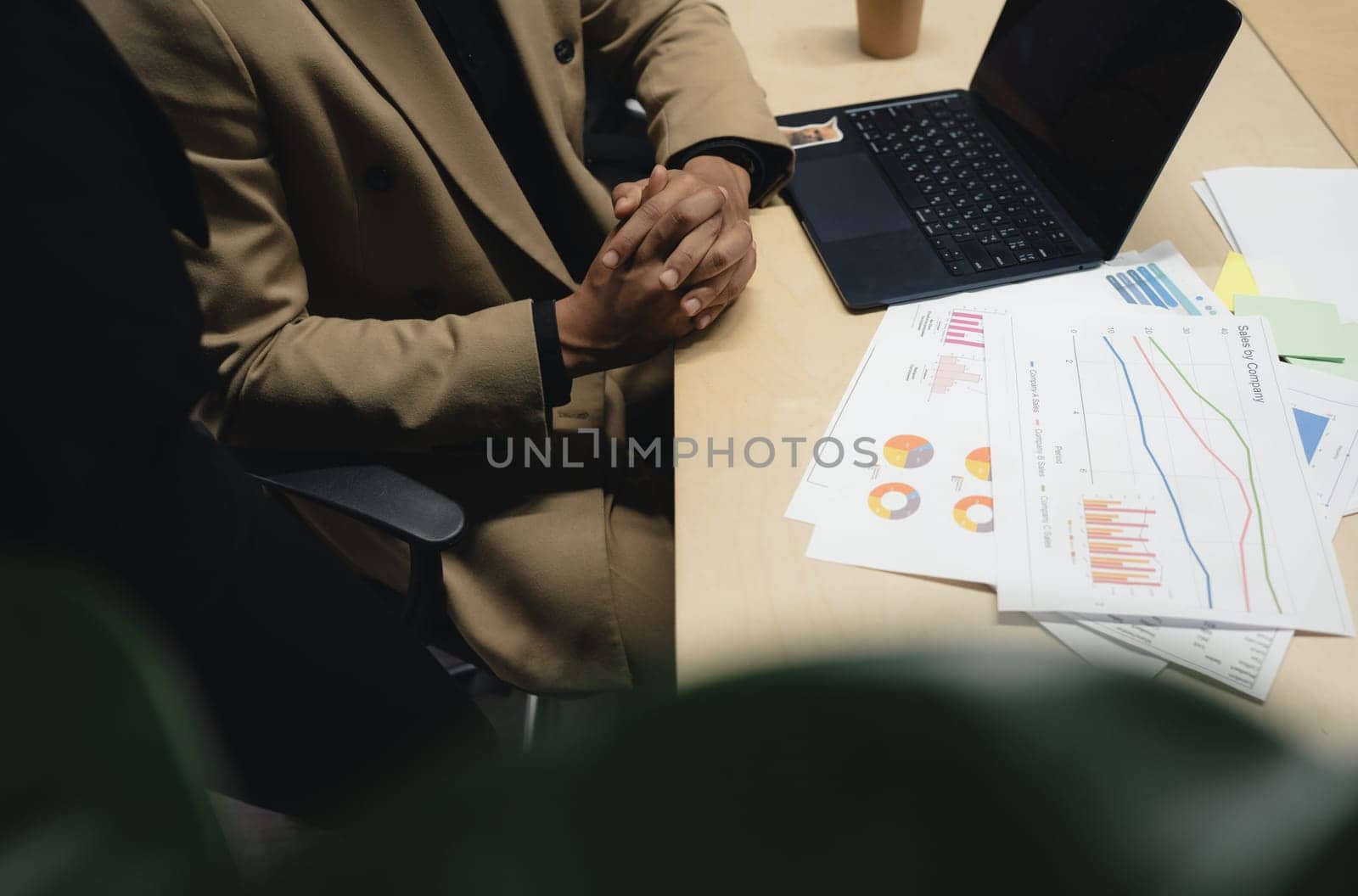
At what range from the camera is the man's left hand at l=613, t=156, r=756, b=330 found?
84 centimetres

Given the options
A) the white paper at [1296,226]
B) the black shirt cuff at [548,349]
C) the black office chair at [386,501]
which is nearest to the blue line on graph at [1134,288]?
the white paper at [1296,226]

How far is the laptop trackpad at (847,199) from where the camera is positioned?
92 centimetres

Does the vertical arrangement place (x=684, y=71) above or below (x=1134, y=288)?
above

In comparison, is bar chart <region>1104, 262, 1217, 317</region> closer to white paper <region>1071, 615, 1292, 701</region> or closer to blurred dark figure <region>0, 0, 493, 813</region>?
white paper <region>1071, 615, 1292, 701</region>

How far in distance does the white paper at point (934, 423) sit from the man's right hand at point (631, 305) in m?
0.19

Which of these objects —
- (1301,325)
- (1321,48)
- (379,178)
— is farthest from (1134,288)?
(379,178)

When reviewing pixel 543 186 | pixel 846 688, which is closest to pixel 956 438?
pixel 543 186

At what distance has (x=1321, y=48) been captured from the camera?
1.14 metres

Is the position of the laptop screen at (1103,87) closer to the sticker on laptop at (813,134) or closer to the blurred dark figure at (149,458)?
the sticker on laptop at (813,134)

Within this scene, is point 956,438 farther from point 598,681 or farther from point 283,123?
point 283,123

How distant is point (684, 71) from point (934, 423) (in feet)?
1.84

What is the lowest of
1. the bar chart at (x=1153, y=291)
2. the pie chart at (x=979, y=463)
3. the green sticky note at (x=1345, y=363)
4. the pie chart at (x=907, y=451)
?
the pie chart at (x=979, y=463)

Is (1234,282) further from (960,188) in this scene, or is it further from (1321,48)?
(1321,48)


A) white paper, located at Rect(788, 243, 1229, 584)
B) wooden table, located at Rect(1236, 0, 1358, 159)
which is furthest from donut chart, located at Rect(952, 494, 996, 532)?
wooden table, located at Rect(1236, 0, 1358, 159)
